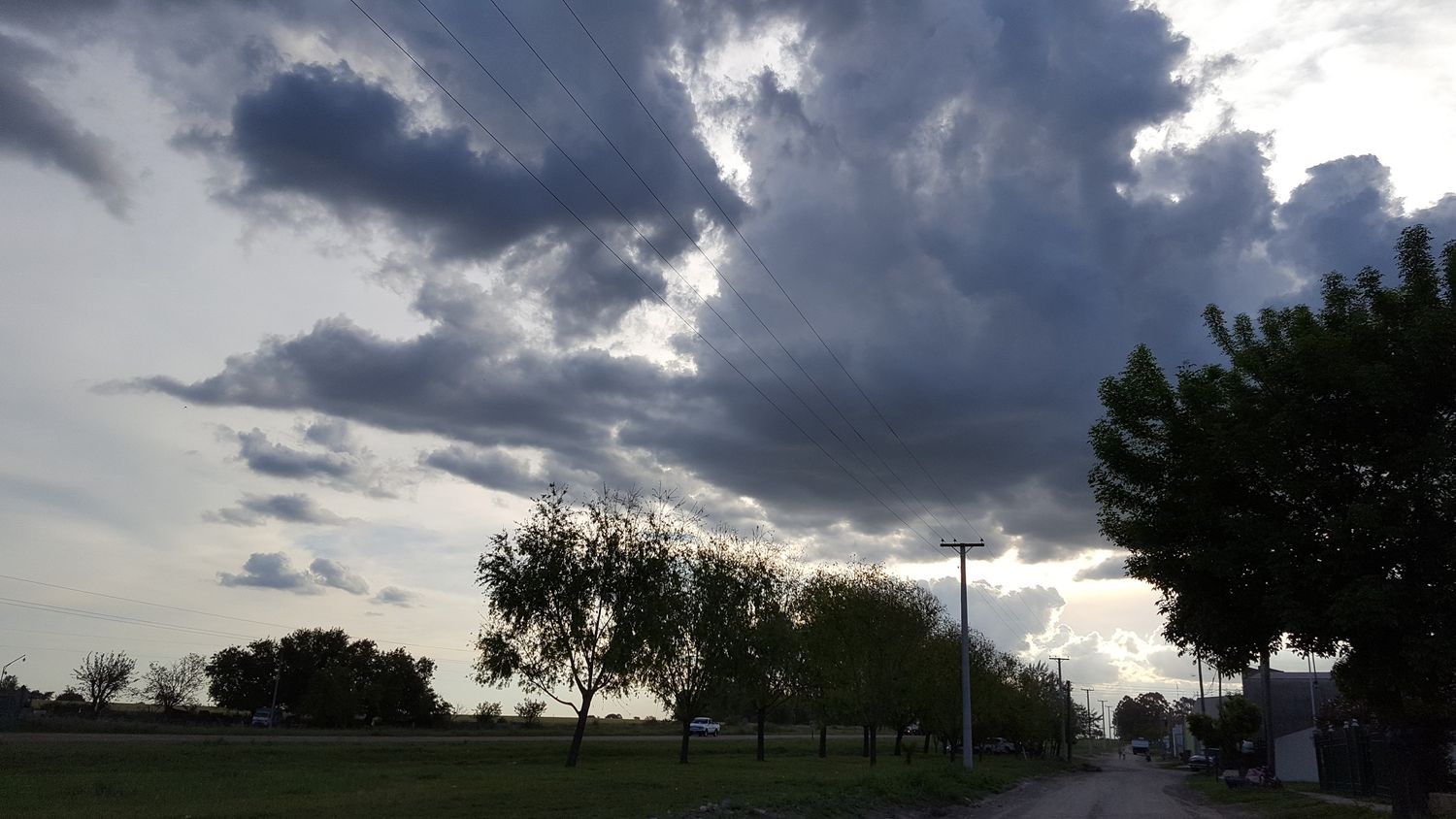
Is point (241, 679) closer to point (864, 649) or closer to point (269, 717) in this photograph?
point (269, 717)

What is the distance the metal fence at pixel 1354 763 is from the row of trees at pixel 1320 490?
965 cm

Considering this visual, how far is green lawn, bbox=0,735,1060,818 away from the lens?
2603cm

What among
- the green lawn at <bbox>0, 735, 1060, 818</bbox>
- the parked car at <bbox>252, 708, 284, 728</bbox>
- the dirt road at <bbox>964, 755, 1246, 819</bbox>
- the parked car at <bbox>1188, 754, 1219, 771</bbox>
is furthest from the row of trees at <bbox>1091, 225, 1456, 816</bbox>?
the parked car at <bbox>252, 708, 284, 728</bbox>

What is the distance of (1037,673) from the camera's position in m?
130

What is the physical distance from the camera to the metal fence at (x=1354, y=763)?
1453 inches

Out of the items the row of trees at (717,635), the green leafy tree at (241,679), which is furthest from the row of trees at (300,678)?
the row of trees at (717,635)

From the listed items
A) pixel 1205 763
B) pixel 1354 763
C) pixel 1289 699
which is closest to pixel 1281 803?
pixel 1354 763

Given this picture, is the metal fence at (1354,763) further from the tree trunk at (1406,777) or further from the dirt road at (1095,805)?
the tree trunk at (1406,777)

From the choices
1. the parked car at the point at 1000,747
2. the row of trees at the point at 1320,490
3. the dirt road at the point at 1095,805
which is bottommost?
the parked car at the point at 1000,747

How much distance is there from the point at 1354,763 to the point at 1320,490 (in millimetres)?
23334

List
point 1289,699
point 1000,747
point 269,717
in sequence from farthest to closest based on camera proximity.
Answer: point 1000,747 < point 269,717 < point 1289,699

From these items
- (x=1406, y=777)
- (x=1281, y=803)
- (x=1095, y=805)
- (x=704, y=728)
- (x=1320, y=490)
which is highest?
(x=1320, y=490)

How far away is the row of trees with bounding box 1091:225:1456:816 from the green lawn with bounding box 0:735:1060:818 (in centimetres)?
1391

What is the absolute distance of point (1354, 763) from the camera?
40469 mm
